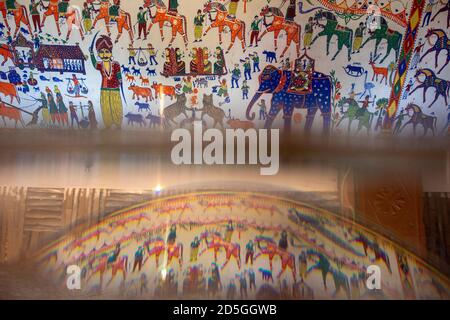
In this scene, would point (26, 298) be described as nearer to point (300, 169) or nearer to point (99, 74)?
point (99, 74)

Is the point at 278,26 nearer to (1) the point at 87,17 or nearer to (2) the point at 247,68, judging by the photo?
(2) the point at 247,68

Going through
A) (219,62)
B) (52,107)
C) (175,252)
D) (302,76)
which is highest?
(219,62)

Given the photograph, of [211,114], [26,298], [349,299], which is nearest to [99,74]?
[211,114]

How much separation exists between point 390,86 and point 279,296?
2858mm

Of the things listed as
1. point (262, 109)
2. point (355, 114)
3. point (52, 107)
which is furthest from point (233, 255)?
point (52, 107)

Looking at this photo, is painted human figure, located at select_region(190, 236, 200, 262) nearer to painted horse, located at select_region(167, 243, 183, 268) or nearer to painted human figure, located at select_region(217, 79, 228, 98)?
painted horse, located at select_region(167, 243, 183, 268)

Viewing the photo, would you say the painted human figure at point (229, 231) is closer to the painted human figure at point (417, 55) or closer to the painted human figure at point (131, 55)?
the painted human figure at point (131, 55)

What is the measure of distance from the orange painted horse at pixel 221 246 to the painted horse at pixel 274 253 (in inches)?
9.4

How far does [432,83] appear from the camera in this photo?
3.79 meters

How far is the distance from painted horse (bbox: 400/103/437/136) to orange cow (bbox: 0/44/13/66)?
4790mm

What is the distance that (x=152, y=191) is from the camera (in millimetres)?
4102

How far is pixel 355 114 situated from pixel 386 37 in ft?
3.32

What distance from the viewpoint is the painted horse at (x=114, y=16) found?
3.27 m

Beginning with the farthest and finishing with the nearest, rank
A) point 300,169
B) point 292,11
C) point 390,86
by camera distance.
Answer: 1. point 300,169
2. point 390,86
3. point 292,11
